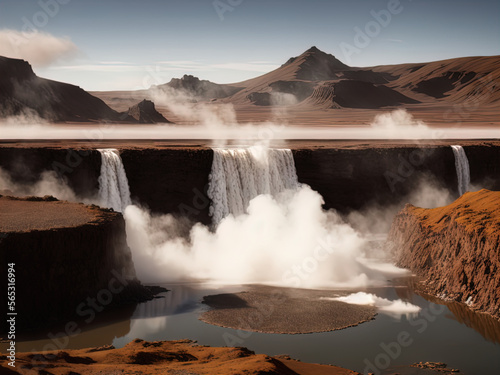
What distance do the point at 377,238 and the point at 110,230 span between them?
91.7 ft

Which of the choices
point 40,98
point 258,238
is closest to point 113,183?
point 258,238

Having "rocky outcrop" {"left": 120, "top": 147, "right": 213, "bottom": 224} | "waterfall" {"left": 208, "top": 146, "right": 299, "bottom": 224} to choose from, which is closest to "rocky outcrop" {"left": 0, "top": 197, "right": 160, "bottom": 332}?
"rocky outcrop" {"left": 120, "top": 147, "right": 213, "bottom": 224}

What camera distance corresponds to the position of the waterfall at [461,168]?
65125 mm

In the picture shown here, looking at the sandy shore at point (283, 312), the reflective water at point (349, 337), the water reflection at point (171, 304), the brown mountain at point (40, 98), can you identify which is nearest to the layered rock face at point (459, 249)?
the reflective water at point (349, 337)

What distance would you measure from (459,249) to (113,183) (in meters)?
24.9

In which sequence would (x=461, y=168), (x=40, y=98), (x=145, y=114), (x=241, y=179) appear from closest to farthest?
(x=241, y=179), (x=461, y=168), (x=40, y=98), (x=145, y=114)

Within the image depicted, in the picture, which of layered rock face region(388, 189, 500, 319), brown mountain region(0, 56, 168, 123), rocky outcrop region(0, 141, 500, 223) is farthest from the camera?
brown mountain region(0, 56, 168, 123)

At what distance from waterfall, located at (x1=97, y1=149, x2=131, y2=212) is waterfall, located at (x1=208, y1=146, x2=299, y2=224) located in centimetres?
759

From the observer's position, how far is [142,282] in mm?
39438

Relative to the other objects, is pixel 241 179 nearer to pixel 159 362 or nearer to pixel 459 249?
pixel 459 249

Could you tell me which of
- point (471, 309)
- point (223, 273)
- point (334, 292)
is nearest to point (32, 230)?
point (223, 273)

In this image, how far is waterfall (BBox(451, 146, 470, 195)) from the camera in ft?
214

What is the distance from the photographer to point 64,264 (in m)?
31.3

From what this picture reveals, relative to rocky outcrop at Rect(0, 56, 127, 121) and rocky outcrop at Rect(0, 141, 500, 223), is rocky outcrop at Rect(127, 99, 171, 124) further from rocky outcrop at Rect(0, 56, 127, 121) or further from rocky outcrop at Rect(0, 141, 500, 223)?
rocky outcrop at Rect(0, 141, 500, 223)
